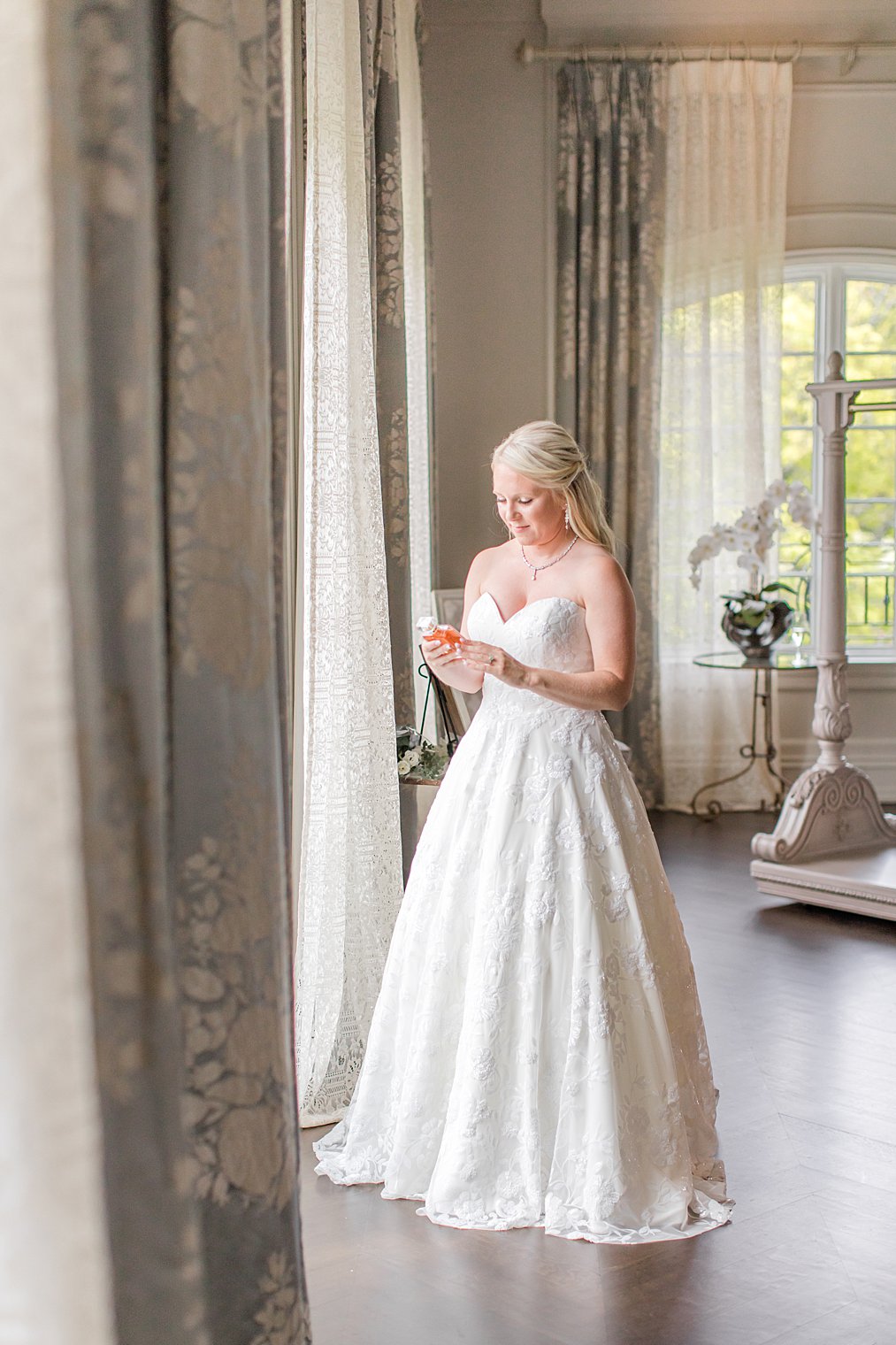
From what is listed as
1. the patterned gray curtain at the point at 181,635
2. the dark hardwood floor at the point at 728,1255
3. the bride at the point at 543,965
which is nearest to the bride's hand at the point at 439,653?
the bride at the point at 543,965

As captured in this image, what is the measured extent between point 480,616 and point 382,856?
76cm

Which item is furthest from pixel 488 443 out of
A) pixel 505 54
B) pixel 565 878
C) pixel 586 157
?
pixel 565 878

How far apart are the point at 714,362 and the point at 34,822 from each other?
6019 mm

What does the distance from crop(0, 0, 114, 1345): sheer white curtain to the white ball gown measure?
1.53 metres

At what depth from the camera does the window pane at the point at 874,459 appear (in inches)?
273

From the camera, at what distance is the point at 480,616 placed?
114 inches

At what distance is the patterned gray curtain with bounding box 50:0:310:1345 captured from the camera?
1.11 metres

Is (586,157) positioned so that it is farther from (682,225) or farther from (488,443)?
(488,443)

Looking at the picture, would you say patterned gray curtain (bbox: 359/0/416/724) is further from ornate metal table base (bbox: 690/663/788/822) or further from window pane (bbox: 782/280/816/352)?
window pane (bbox: 782/280/816/352)

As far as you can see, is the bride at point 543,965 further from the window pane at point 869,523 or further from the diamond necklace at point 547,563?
the window pane at point 869,523

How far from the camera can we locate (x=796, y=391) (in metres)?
6.90

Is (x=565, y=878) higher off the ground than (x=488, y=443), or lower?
lower

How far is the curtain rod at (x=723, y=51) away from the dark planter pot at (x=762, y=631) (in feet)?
9.08

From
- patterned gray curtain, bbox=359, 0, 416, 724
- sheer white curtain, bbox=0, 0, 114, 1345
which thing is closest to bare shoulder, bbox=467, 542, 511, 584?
patterned gray curtain, bbox=359, 0, 416, 724
